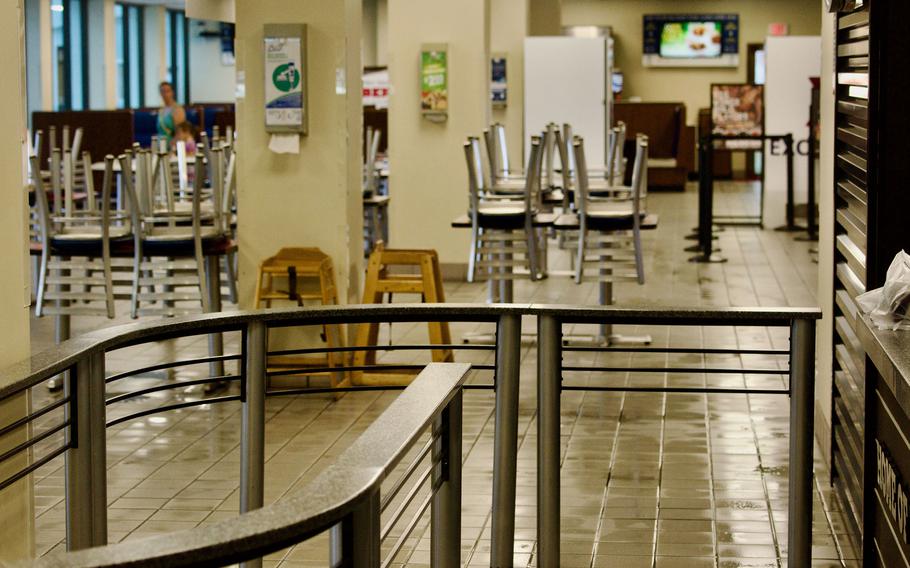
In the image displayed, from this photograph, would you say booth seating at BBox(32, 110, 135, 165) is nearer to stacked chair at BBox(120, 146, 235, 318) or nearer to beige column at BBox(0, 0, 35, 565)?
stacked chair at BBox(120, 146, 235, 318)

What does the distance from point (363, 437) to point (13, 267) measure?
130cm

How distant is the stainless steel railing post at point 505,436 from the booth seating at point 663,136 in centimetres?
1623

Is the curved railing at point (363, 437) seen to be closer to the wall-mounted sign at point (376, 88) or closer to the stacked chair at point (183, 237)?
the stacked chair at point (183, 237)

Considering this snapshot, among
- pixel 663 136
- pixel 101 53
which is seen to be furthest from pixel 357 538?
pixel 101 53

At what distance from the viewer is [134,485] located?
4.84m

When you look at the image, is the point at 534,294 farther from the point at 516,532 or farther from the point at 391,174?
the point at 516,532

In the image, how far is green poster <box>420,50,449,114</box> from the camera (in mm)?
10047

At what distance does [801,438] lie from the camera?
3.40 metres

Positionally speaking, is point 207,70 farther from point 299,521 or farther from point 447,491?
point 299,521

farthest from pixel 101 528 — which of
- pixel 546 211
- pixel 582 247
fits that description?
pixel 546 211

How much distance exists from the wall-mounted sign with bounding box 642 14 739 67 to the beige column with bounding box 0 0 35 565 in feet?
68.2

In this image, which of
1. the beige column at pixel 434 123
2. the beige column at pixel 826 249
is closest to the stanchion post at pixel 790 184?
the beige column at pixel 434 123

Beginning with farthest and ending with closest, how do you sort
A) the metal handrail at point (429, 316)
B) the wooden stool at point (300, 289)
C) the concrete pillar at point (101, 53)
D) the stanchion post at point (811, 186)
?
the concrete pillar at point (101, 53) < the stanchion post at point (811, 186) < the wooden stool at point (300, 289) < the metal handrail at point (429, 316)

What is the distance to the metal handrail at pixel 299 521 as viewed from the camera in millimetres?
1459
